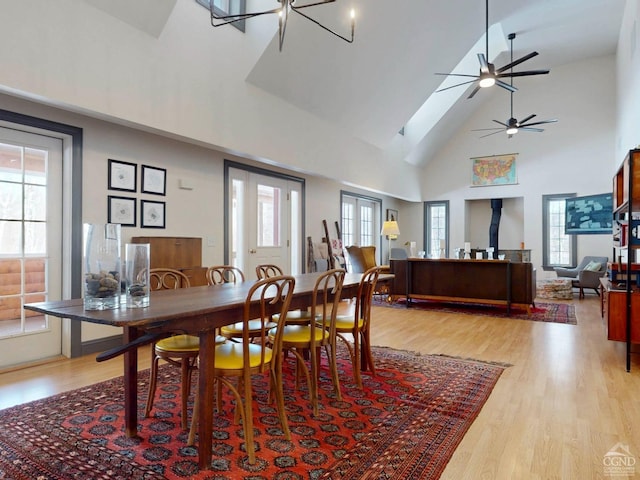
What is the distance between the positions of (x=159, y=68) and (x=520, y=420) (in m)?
4.09

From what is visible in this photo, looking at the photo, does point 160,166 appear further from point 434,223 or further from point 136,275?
point 434,223

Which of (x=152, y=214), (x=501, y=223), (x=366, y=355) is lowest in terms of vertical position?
(x=366, y=355)

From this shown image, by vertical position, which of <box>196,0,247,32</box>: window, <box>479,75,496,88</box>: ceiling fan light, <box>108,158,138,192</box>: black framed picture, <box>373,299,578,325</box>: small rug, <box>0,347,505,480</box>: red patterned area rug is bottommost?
<box>373,299,578,325</box>: small rug

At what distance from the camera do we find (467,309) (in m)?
6.50

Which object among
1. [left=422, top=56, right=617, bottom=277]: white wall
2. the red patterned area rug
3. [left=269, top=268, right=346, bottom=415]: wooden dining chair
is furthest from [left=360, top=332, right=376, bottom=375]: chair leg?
[left=422, top=56, right=617, bottom=277]: white wall

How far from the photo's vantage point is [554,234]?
9.23m

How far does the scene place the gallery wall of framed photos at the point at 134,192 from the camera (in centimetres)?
402

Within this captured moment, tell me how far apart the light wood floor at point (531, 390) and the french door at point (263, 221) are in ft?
6.90

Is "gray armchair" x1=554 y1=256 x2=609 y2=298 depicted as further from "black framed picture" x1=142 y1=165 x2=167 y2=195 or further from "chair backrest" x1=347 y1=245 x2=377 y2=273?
"black framed picture" x1=142 y1=165 x2=167 y2=195

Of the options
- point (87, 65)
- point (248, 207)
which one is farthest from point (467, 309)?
point (87, 65)

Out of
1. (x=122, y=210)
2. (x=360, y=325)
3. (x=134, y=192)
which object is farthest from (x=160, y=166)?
(x=360, y=325)

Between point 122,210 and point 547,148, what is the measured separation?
8.97 metres

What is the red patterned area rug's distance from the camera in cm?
190

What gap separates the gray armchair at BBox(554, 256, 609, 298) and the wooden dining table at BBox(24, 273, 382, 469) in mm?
7533
